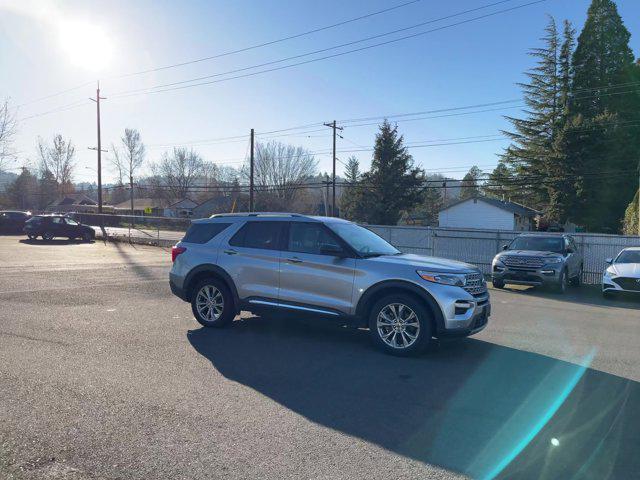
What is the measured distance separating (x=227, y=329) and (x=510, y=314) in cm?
561

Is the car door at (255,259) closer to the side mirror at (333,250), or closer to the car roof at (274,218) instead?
the car roof at (274,218)

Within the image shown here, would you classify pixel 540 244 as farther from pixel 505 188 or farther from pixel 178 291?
pixel 505 188

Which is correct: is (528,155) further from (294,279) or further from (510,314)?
(294,279)

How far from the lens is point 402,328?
22.0 ft

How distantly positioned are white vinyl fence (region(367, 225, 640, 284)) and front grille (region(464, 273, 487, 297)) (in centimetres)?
1063

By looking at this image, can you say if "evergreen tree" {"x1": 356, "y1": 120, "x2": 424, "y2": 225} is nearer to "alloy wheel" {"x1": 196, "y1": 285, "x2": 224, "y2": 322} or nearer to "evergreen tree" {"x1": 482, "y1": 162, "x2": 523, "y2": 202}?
"evergreen tree" {"x1": 482, "y1": 162, "x2": 523, "y2": 202}

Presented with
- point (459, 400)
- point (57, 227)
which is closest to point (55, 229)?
point (57, 227)

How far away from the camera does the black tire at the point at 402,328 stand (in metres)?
6.56

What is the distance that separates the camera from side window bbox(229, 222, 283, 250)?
783 centimetres

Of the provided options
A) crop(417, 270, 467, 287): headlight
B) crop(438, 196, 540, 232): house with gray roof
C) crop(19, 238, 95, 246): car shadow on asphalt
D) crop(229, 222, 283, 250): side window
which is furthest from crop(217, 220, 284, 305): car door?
crop(438, 196, 540, 232): house with gray roof

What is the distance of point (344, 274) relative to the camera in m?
7.02

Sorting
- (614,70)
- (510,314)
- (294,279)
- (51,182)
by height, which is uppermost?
(614,70)

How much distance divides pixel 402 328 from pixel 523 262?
28.8 feet

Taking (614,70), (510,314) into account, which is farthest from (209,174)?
(510,314)
